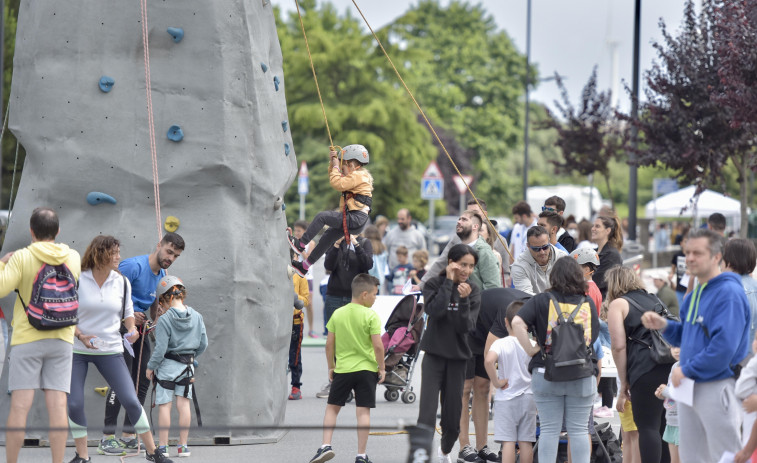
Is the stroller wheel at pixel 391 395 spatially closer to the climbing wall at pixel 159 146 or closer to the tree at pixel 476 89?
the climbing wall at pixel 159 146

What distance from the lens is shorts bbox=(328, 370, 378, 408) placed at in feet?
28.3

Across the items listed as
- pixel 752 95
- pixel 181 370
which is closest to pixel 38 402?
pixel 181 370

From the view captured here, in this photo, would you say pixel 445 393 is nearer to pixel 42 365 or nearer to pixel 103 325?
pixel 103 325

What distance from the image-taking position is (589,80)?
3028 cm

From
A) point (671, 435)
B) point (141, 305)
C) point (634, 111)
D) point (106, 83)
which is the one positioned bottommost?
point (671, 435)

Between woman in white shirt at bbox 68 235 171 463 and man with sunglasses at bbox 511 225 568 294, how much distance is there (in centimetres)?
350

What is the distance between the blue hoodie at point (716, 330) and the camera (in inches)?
248

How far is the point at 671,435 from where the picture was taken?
777 centimetres

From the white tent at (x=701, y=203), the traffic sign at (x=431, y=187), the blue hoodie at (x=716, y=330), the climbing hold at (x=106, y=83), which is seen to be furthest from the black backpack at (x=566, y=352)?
the white tent at (x=701, y=203)

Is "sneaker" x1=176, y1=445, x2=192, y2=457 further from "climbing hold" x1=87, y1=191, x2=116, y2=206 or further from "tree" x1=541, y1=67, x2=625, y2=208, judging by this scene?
"tree" x1=541, y1=67, x2=625, y2=208

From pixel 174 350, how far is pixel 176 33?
2680 mm

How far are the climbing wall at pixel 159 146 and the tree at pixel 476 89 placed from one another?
173 feet

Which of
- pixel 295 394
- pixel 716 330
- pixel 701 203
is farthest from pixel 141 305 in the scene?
pixel 701 203

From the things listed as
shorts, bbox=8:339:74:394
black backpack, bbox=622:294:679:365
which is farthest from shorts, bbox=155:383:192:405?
black backpack, bbox=622:294:679:365
